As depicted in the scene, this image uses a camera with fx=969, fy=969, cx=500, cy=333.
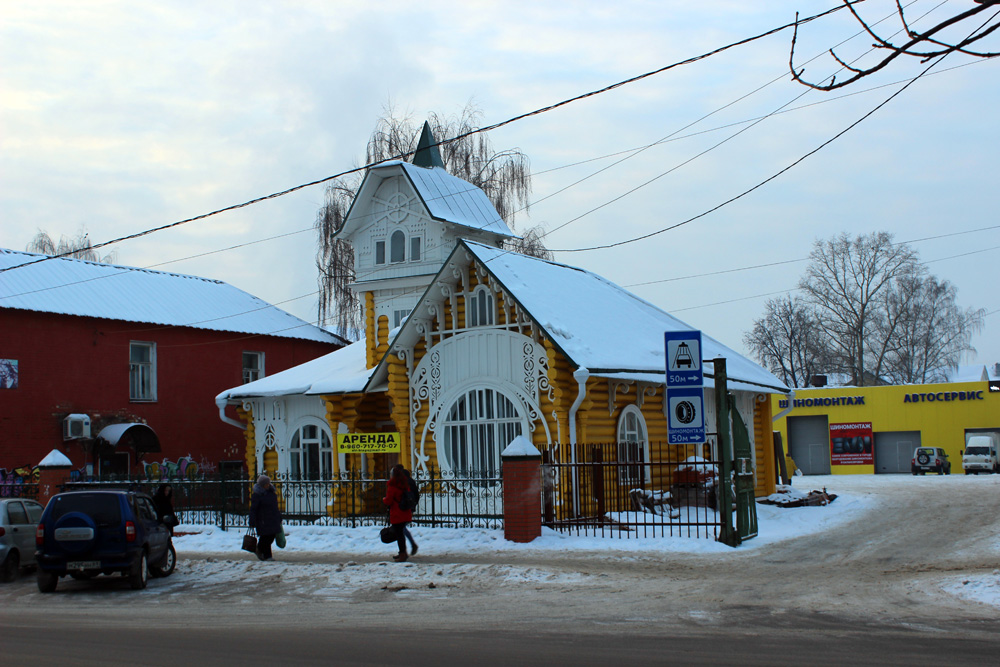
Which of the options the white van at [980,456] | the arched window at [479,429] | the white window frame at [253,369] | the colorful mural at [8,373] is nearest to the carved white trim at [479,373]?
the arched window at [479,429]

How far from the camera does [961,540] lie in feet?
58.9

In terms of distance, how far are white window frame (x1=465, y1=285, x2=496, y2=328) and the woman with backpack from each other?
5533 mm

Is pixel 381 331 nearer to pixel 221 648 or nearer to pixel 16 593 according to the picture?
pixel 16 593

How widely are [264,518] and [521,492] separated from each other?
459 cm

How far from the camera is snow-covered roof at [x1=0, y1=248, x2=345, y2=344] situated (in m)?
31.1

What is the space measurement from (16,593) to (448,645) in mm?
8921

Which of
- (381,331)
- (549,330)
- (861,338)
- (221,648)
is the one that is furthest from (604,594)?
(861,338)

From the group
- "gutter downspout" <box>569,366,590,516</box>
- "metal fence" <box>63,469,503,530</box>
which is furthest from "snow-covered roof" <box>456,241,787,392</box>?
"metal fence" <box>63,469,503,530</box>

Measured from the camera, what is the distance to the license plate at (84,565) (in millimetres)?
14183

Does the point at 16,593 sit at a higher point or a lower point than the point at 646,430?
lower

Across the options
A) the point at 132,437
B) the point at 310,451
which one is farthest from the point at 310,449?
the point at 132,437

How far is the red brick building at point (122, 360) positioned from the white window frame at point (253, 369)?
4 cm

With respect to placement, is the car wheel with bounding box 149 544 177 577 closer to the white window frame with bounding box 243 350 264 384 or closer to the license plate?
the license plate

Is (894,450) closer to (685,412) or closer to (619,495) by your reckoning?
(619,495)
